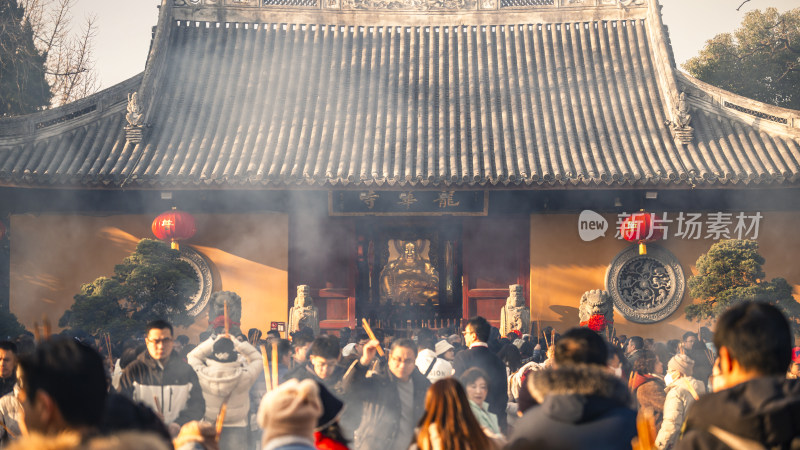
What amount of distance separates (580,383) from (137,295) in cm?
823

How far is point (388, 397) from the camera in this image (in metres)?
5.27

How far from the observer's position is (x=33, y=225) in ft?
41.7

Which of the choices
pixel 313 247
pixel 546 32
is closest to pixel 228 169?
pixel 313 247

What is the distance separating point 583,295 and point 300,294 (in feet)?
14.2

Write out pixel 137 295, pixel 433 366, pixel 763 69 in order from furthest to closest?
pixel 763 69
pixel 137 295
pixel 433 366

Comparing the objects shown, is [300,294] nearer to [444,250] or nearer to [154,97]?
[444,250]

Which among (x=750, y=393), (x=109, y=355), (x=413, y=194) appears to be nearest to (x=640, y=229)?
(x=413, y=194)

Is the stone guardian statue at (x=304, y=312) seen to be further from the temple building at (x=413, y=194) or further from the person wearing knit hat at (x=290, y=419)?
the person wearing knit hat at (x=290, y=419)

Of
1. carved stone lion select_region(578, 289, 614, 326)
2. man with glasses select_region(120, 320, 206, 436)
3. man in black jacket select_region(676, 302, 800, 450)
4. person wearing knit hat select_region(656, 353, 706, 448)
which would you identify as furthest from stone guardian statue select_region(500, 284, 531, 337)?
man in black jacket select_region(676, 302, 800, 450)

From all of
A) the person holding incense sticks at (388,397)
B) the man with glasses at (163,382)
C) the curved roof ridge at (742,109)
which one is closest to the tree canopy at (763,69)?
the curved roof ridge at (742,109)

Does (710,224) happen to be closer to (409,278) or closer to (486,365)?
(409,278)

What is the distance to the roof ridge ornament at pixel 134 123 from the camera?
504 inches

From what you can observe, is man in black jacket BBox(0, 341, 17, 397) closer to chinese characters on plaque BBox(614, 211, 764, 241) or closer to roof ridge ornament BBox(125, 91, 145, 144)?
roof ridge ornament BBox(125, 91, 145, 144)

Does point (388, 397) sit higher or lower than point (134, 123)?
lower
